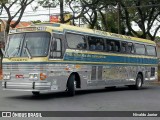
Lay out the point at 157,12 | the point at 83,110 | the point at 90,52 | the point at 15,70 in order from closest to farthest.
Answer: the point at 83,110
the point at 15,70
the point at 90,52
the point at 157,12

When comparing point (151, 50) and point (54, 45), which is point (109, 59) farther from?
point (151, 50)

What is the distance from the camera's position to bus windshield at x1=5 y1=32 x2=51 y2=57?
16234 mm

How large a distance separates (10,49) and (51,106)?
13.2 ft

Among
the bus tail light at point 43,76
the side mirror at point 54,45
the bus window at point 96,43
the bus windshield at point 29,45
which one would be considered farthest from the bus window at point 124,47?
the bus tail light at point 43,76

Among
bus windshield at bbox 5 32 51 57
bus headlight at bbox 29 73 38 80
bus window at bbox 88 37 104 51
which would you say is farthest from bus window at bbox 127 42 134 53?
bus headlight at bbox 29 73 38 80

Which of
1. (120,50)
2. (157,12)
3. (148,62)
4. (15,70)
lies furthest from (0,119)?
(157,12)

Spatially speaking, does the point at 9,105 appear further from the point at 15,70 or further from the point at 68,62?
the point at 68,62

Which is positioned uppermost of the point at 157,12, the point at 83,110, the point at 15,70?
the point at 157,12

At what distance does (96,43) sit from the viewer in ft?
66.3

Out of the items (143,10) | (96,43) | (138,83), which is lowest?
(138,83)

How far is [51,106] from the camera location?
1407cm

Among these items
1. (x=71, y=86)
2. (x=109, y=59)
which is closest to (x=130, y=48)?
(x=109, y=59)

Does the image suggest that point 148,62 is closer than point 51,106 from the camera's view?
No

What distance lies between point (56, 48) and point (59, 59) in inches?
20.6
